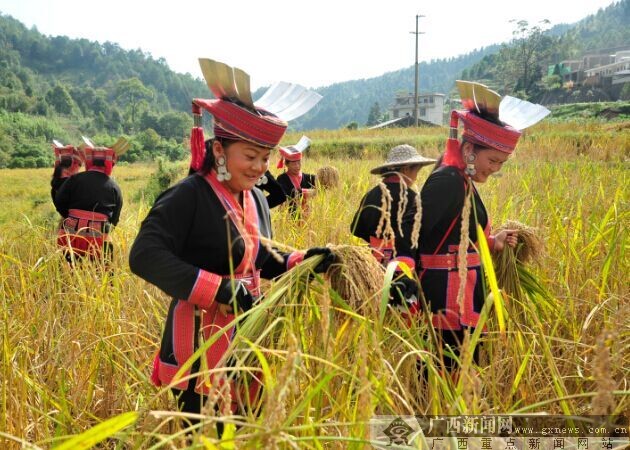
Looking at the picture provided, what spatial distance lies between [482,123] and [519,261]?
58 cm

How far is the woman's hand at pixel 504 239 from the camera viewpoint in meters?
2.09

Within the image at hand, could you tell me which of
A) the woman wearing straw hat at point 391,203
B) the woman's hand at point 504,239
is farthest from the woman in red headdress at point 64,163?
the woman's hand at point 504,239

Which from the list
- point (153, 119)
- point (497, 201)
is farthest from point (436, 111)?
point (497, 201)

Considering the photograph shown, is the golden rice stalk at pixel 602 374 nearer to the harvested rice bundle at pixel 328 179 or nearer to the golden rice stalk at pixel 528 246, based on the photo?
the golden rice stalk at pixel 528 246

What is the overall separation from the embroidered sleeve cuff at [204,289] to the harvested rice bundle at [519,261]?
3.71ft

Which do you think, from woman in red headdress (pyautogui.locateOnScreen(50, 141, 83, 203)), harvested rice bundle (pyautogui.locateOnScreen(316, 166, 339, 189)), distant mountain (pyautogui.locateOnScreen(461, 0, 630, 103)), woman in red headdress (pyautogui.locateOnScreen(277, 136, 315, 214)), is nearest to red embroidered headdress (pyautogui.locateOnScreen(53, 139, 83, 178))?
woman in red headdress (pyautogui.locateOnScreen(50, 141, 83, 203))

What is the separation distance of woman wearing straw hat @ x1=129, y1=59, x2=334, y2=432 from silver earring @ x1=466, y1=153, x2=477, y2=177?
87 centimetres

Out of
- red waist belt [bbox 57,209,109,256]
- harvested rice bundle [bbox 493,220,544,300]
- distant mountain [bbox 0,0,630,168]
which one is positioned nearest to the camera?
harvested rice bundle [bbox 493,220,544,300]

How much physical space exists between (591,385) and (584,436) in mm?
514

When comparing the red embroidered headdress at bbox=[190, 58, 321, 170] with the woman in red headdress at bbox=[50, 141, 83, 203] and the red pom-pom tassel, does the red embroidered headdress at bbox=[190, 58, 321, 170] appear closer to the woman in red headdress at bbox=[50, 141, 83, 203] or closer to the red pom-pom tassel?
the red pom-pom tassel

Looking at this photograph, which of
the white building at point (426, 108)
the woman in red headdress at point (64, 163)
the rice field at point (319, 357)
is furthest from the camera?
the white building at point (426, 108)

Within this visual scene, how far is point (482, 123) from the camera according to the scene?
2076 millimetres

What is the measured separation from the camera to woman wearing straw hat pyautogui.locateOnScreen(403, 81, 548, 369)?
2.05 meters

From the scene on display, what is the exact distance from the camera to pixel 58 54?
298ft
